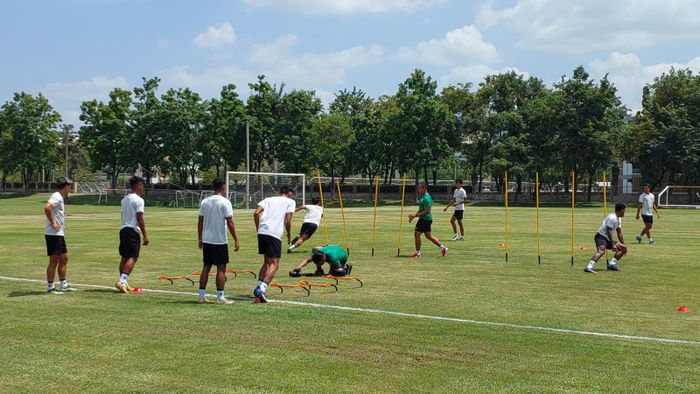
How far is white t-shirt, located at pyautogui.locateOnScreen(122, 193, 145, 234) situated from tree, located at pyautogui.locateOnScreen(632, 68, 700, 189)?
223 feet

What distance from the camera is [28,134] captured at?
9800cm

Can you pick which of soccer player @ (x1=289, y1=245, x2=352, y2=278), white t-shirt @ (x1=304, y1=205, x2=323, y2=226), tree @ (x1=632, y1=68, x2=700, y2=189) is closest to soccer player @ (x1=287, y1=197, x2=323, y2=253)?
white t-shirt @ (x1=304, y1=205, x2=323, y2=226)

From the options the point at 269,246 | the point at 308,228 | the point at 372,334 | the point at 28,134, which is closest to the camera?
the point at 372,334

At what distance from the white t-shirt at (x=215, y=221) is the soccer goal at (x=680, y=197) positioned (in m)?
62.9

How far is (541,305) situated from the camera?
11422mm

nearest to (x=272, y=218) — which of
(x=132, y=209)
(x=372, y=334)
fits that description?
(x=132, y=209)

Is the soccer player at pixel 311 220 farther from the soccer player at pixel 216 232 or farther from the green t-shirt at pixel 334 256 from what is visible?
the soccer player at pixel 216 232

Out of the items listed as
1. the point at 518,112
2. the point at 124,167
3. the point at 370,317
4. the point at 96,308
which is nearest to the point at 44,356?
the point at 96,308

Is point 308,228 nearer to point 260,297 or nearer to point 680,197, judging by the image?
point 260,297

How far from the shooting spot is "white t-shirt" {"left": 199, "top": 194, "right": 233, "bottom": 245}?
11.0m

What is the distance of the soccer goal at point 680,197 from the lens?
66.7 meters

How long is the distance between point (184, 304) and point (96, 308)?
1.31 metres

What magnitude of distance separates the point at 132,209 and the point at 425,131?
6426cm

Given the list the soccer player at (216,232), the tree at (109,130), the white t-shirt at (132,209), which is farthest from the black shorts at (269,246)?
the tree at (109,130)
